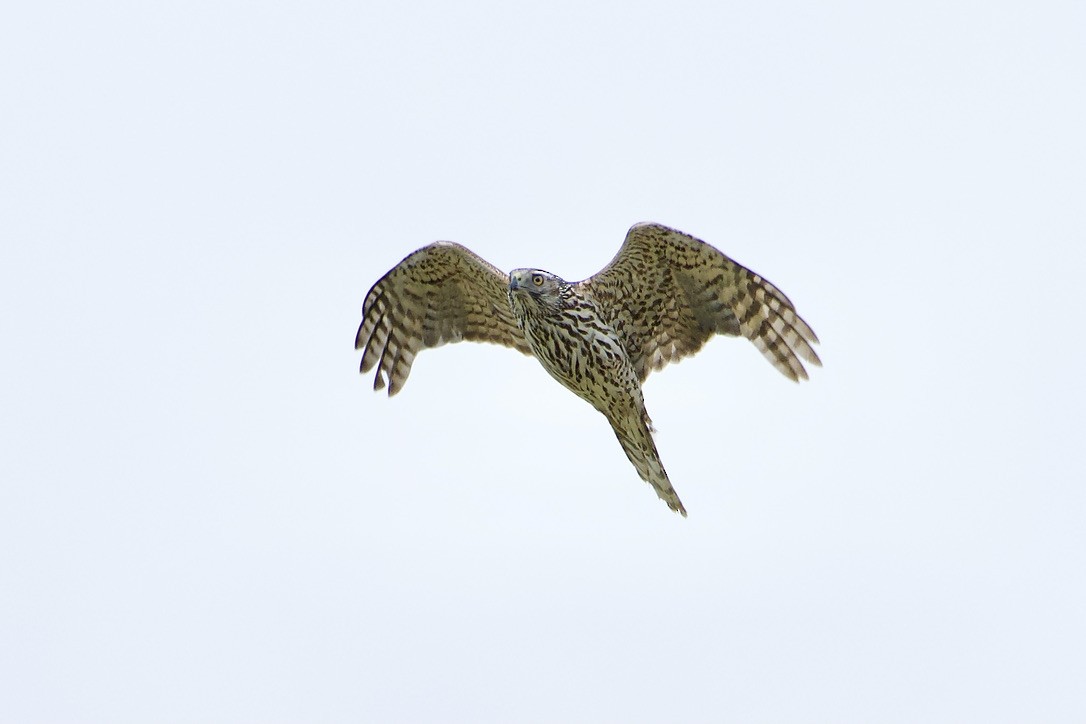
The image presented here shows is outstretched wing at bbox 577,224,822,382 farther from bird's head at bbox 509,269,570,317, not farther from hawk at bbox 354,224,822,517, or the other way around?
bird's head at bbox 509,269,570,317

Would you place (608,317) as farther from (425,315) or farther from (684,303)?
(425,315)

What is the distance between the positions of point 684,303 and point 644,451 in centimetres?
137

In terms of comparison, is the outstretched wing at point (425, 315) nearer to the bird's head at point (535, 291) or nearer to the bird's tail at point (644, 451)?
the bird's head at point (535, 291)

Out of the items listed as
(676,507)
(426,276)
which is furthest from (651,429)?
(426,276)

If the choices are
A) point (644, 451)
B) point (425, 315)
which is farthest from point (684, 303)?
point (425, 315)

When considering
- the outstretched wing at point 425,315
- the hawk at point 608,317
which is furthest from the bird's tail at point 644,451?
the outstretched wing at point 425,315

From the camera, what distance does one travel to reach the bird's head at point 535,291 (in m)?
16.6

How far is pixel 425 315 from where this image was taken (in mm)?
17766

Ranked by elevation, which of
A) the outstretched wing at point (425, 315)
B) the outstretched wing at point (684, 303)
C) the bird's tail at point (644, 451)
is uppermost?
the outstretched wing at point (425, 315)

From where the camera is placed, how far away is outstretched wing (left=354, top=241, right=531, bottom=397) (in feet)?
57.1

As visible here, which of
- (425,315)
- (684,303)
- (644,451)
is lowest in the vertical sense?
(644,451)

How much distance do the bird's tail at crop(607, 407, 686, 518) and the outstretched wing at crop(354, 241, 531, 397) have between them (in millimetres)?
1207

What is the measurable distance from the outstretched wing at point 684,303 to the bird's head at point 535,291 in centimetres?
56

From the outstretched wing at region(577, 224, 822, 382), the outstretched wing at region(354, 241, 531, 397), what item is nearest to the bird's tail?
the outstretched wing at region(577, 224, 822, 382)
